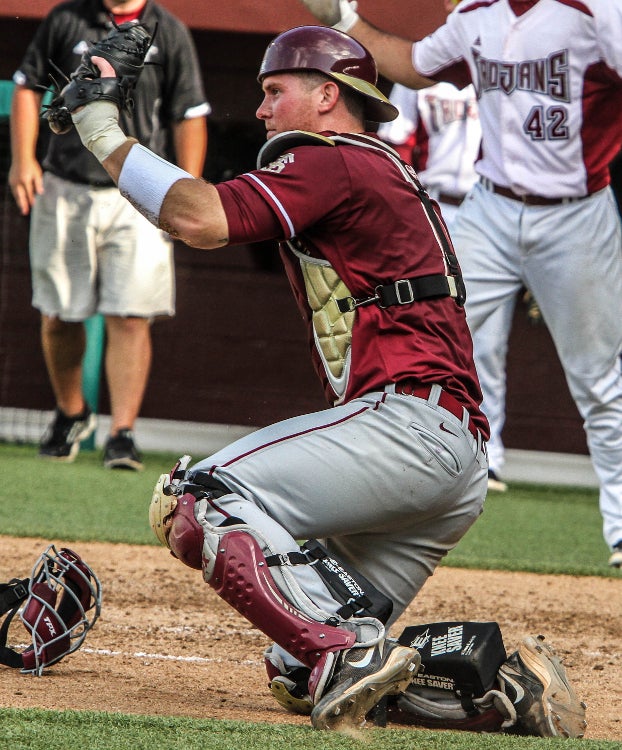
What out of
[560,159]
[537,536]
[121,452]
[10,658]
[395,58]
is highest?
[395,58]

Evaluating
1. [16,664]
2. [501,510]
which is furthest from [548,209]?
[16,664]

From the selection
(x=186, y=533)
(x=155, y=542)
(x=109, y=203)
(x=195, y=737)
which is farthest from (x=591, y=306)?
(x=195, y=737)

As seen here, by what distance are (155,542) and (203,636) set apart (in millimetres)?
1424

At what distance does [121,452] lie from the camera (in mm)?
7289

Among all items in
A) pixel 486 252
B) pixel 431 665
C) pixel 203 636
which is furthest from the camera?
pixel 486 252

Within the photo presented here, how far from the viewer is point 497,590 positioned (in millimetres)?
5059

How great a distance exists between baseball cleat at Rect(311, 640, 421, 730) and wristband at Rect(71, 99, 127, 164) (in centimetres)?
133

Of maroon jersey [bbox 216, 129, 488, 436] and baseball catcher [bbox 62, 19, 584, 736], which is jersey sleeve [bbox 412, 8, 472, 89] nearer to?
baseball catcher [bbox 62, 19, 584, 736]

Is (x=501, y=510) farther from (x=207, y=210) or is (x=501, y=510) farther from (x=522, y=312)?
(x=207, y=210)

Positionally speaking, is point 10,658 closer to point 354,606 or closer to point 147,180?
point 354,606

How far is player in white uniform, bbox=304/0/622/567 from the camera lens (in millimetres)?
5434

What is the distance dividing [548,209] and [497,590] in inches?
62.6

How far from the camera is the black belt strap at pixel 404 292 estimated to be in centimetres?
326

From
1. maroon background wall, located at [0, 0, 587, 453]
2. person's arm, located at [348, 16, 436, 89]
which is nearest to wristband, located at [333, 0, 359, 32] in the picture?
person's arm, located at [348, 16, 436, 89]
